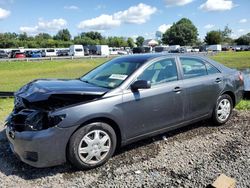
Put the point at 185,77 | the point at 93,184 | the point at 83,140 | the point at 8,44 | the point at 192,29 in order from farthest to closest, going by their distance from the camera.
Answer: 1. the point at 192,29
2. the point at 8,44
3. the point at 185,77
4. the point at 83,140
5. the point at 93,184

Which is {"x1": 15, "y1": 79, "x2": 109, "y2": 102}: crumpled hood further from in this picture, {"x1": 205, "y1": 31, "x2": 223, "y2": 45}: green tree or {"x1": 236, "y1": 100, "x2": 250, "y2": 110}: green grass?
{"x1": 205, "y1": 31, "x2": 223, "y2": 45}: green tree

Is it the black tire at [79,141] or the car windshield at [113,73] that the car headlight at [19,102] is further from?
the car windshield at [113,73]

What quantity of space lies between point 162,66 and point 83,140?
1863 mm

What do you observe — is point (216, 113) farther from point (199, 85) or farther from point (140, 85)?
point (140, 85)

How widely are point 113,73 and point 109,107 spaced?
0.95m

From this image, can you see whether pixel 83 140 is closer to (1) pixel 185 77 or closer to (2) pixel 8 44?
(1) pixel 185 77

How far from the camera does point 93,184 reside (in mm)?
3646

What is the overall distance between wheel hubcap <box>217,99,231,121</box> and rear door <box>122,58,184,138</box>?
3.79 feet

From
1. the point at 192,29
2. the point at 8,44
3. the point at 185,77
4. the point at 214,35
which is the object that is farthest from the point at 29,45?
the point at 185,77

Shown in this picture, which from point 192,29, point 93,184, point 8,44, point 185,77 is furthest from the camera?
point 192,29

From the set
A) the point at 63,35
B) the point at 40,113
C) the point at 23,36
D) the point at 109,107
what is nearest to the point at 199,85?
the point at 109,107

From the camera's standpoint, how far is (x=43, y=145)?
12.0 ft

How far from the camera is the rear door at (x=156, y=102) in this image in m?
4.31

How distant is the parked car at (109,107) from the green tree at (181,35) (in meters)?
111
